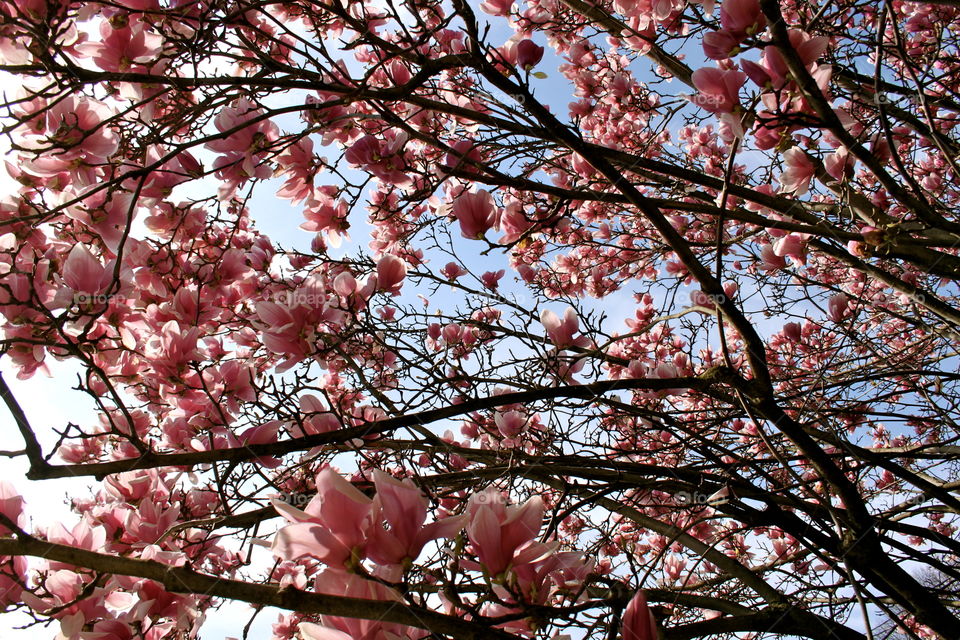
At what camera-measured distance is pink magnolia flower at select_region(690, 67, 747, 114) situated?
4.86 feet

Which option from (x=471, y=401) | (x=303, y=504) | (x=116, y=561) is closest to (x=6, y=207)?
(x=303, y=504)

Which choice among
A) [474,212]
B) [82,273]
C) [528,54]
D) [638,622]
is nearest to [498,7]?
[528,54]

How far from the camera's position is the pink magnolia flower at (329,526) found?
81 centimetres

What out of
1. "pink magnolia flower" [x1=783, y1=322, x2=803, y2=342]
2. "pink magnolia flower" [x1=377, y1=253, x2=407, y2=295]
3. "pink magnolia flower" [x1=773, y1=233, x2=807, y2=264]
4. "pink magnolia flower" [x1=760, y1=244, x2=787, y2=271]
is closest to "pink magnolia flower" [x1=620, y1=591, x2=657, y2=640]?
"pink magnolia flower" [x1=377, y1=253, x2=407, y2=295]

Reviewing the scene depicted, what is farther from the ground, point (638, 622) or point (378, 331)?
point (378, 331)

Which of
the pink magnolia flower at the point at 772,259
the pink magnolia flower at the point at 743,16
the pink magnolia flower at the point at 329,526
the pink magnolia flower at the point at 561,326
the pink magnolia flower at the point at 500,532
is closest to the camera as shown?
the pink magnolia flower at the point at 329,526

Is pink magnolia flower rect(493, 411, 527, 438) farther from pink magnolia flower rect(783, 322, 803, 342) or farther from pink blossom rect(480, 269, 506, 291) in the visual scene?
pink magnolia flower rect(783, 322, 803, 342)

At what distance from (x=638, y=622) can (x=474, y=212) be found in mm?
1368

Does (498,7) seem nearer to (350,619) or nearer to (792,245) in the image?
(792,245)

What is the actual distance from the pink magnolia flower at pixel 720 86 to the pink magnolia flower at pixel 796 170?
349 millimetres

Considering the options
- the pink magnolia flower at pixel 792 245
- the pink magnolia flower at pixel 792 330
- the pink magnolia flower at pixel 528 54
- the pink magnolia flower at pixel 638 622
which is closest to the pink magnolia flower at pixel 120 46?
the pink magnolia flower at pixel 528 54

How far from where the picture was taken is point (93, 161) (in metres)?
1.75

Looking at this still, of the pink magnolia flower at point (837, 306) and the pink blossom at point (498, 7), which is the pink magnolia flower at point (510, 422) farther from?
the pink blossom at point (498, 7)

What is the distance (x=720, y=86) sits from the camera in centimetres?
150
